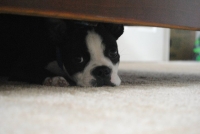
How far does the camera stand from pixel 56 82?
128 centimetres

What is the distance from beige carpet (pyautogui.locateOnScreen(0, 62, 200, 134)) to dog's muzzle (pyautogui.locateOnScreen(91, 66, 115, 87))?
231 mm

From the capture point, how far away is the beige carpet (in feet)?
2.09

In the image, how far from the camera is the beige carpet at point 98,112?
636mm

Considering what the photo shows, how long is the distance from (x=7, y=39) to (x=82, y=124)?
1.13 m

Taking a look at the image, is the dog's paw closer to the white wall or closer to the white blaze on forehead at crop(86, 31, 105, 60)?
the white blaze on forehead at crop(86, 31, 105, 60)

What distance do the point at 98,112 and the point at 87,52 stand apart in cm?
58

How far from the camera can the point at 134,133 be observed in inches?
24.1

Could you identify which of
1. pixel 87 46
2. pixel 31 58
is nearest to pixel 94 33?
pixel 87 46

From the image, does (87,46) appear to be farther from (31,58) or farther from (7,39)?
(7,39)

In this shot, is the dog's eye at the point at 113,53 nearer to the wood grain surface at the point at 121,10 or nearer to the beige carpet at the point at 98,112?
the wood grain surface at the point at 121,10

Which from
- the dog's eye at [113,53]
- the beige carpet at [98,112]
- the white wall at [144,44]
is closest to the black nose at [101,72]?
the dog's eye at [113,53]

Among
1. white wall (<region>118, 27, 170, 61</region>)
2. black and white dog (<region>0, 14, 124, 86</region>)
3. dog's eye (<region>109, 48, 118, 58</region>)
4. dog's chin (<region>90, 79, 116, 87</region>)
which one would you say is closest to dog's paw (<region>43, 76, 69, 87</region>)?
black and white dog (<region>0, 14, 124, 86</region>)

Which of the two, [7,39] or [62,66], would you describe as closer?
[62,66]

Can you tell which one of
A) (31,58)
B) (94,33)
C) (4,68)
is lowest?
(4,68)
